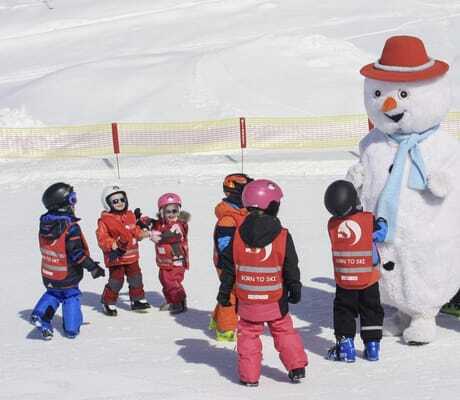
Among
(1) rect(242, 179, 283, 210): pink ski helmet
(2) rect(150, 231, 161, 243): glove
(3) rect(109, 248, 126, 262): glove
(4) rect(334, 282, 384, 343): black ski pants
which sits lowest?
(4) rect(334, 282, 384, 343): black ski pants

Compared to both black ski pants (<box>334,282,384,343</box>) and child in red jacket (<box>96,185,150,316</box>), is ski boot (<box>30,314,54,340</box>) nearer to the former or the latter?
child in red jacket (<box>96,185,150,316</box>)

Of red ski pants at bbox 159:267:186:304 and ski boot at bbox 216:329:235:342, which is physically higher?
red ski pants at bbox 159:267:186:304

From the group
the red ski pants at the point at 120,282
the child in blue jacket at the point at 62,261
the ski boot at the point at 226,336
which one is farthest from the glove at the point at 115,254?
the ski boot at the point at 226,336

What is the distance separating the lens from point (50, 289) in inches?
318

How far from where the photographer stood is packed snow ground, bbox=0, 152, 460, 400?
6414 mm

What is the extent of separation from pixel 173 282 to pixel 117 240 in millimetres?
686

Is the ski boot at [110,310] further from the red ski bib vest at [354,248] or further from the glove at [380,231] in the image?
the glove at [380,231]

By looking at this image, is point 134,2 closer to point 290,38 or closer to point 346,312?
point 290,38

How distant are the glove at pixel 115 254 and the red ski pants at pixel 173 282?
438mm

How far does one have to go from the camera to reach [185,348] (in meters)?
7.66

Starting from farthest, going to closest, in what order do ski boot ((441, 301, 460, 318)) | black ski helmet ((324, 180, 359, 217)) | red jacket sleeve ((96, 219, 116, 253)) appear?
red jacket sleeve ((96, 219, 116, 253)) → ski boot ((441, 301, 460, 318)) → black ski helmet ((324, 180, 359, 217))

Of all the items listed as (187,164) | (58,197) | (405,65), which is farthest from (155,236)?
(187,164)

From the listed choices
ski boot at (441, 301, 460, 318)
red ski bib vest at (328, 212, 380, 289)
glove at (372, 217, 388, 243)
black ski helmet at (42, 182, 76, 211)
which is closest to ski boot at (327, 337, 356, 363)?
red ski bib vest at (328, 212, 380, 289)

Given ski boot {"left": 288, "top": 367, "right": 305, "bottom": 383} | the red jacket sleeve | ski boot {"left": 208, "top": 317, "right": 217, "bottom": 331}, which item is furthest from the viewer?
the red jacket sleeve
